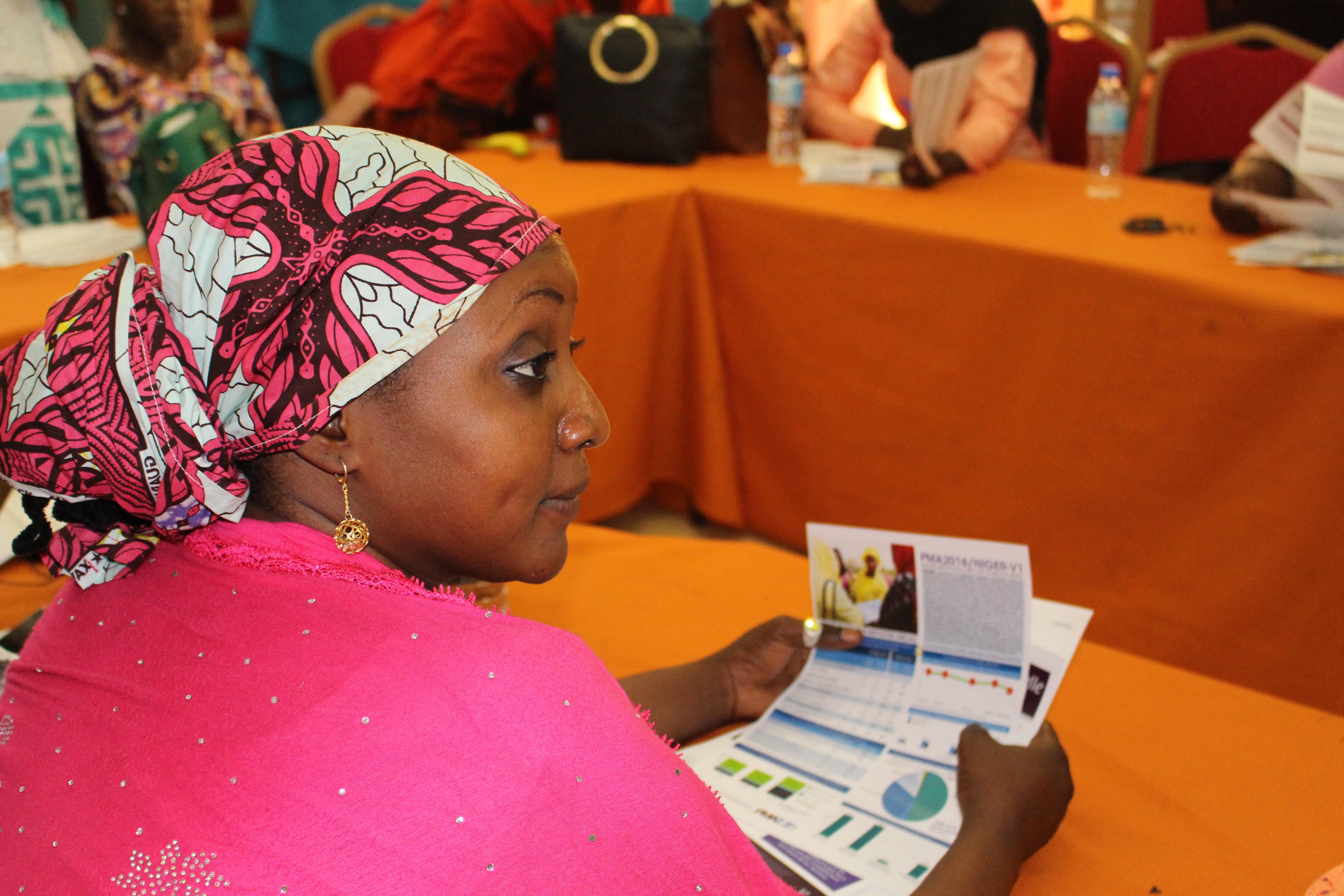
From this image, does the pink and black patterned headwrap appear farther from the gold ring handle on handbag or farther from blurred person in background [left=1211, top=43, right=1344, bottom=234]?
the gold ring handle on handbag

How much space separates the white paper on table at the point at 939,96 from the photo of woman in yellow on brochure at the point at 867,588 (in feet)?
5.18

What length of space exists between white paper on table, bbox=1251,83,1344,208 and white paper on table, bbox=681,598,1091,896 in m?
1.27

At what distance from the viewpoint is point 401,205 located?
78cm

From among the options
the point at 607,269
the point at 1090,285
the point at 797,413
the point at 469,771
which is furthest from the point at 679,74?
the point at 469,771

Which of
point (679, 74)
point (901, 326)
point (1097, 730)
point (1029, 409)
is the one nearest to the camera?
point (1097, 730)

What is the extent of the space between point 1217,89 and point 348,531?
2820 mm

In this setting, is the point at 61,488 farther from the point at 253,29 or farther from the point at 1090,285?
the point at 253,29

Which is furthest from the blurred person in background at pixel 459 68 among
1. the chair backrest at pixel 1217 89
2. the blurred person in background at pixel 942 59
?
the chair backrest at pixel 1217 89

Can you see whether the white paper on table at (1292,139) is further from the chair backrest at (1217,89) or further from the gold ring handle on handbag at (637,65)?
the gold ring handle on handbag at (637,65)

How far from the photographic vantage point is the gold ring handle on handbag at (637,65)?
2709 millimetres

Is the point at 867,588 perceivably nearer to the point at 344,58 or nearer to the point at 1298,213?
the point at 1298,213

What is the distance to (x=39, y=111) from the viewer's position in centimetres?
242

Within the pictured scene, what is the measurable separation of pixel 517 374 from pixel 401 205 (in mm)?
146

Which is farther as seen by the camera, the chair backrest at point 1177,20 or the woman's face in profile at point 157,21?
the chair backrest at point 1177,20
